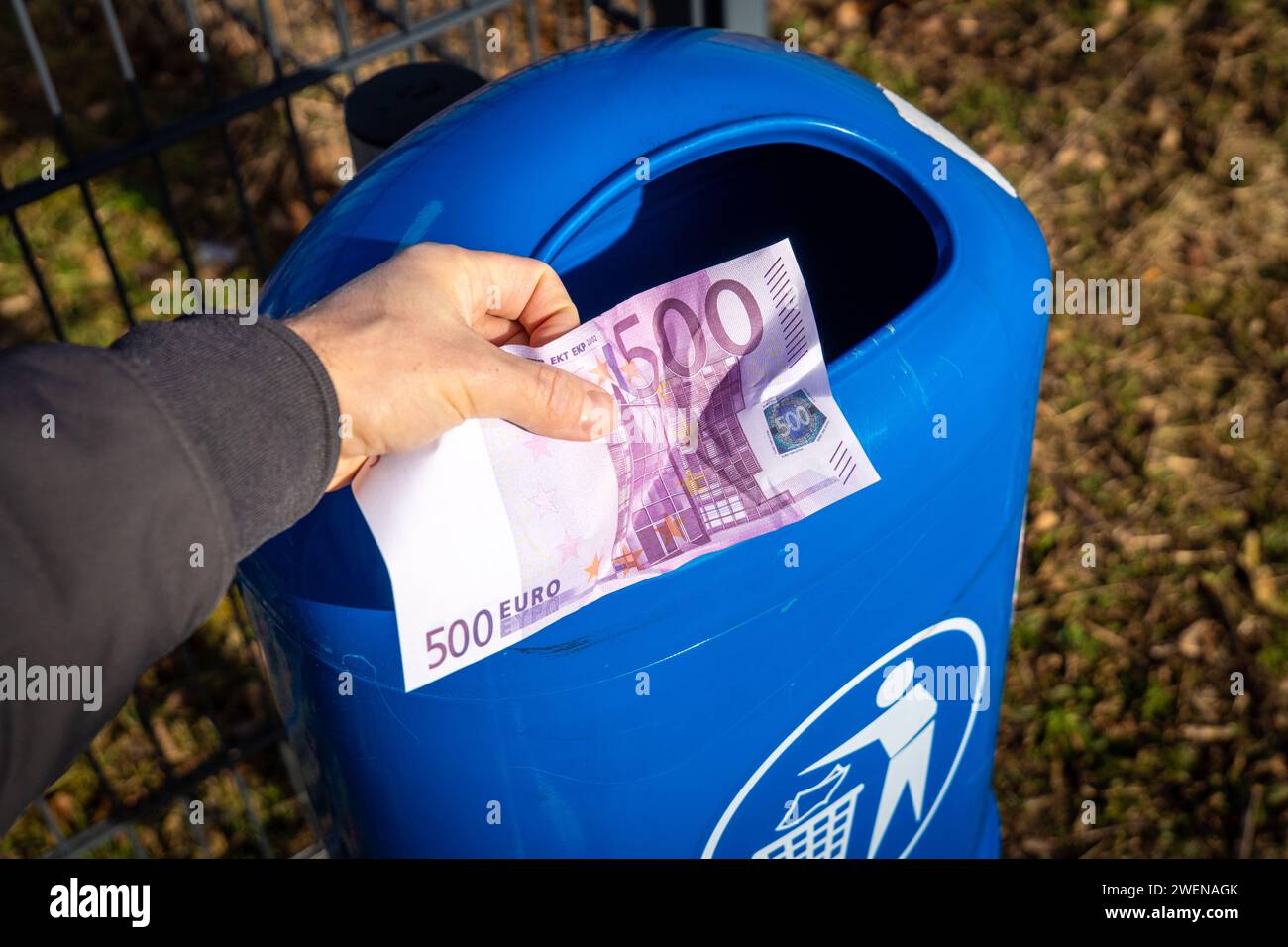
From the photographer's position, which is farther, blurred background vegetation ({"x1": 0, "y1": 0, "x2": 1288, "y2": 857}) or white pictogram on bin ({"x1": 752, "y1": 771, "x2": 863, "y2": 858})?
blurred background vegetation ({"x1": 0, "y1": 0, "x2": 1288, "y2": 857})

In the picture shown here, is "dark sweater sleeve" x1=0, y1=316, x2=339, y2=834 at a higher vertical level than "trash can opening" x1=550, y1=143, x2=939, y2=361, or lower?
lower

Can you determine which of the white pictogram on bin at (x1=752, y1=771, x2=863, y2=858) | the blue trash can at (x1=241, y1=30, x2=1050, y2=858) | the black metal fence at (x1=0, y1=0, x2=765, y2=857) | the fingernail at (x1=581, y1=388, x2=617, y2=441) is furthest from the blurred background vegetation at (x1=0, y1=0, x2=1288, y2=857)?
the fingernail at (x1=581, y1=388, x2=617, y2=441)

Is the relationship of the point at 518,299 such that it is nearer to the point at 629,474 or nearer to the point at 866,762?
the point at 629,474

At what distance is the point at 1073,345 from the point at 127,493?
8.21 feet

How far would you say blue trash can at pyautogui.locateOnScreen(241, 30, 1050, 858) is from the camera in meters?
1.16

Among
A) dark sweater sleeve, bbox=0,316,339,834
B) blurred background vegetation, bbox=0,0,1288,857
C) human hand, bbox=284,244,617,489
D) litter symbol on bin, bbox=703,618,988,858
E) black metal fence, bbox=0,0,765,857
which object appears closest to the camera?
dark sweater sleeve, bbox=0,316,339,834

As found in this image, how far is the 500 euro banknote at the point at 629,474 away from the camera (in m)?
1.09

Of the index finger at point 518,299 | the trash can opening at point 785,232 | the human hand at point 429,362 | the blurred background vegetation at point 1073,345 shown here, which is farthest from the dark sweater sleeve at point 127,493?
the blurred background vegetation at point 1073,345

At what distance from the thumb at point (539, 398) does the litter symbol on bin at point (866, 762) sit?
0.44 metres

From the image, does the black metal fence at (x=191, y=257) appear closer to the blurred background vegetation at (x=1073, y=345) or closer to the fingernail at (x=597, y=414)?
the blurred background vegetation at (x=1073, y=345)

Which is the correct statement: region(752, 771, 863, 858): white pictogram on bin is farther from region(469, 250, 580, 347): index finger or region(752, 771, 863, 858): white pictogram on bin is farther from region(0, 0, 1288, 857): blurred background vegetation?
region(0, 0, 1288, 857): blurred background vegetation

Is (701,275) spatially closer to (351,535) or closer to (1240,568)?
(351,535)

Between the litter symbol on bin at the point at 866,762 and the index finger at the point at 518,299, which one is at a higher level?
the index finger at the point at 518,299
